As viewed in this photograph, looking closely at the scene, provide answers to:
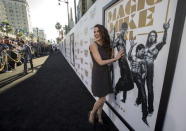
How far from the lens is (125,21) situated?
5.00 ft

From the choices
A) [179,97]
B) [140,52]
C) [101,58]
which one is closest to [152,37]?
[140,52]

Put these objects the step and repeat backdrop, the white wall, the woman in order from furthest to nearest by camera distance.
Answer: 1. the woman
2. the step and repeat backdrop
3. the white wall

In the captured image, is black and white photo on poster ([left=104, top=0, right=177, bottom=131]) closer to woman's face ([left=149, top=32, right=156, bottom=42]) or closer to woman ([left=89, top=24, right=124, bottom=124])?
woman's face ([left=149, top=32, right=156, bottom=42])

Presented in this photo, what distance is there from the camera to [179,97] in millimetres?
910

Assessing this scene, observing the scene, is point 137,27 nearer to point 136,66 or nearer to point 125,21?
point 125,21

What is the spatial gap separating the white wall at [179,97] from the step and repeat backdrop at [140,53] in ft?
0.33

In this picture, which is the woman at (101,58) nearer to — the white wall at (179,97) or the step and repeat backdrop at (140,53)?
the step and repeat backdrop at (140,53)

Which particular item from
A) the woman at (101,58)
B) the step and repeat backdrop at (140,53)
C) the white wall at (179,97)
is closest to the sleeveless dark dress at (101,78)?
the woman at (101,58)

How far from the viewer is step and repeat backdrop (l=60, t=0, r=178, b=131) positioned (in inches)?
39.9

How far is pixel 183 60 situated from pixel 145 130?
35.3 inches

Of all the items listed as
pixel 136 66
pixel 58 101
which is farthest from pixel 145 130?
pixel 58 101

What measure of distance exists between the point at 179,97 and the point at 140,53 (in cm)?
57

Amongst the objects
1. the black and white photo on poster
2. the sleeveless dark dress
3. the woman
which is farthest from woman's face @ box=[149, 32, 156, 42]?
the sleeveless dark dress

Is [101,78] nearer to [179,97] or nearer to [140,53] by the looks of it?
[140,53]
